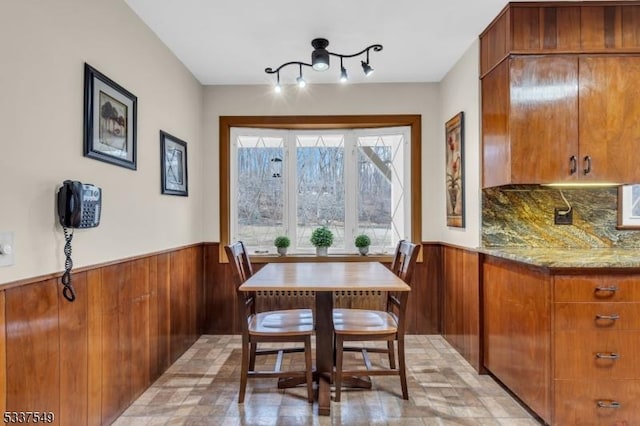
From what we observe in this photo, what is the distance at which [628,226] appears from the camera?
9.00 ft

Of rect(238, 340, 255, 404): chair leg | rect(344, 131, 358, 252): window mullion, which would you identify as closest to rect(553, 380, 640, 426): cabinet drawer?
rect(238, 340, 255, 404): chair leg

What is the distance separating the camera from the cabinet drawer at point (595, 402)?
2.00 meters

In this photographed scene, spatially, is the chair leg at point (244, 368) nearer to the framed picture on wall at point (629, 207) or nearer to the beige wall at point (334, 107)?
the beige wall at point (334, 107)

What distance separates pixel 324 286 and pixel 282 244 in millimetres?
1704

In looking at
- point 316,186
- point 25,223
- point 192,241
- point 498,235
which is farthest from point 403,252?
point 25,223

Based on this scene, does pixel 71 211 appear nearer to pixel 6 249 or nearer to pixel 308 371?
pixel 6 249

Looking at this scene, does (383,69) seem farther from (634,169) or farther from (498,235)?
(634,169)

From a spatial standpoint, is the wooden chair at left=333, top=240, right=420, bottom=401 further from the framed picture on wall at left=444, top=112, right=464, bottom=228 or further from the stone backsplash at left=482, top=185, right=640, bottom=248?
the framed picture on wall at left=444, top=112, right=464, bottom=228

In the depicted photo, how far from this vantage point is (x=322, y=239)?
373cm

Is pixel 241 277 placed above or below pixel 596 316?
above

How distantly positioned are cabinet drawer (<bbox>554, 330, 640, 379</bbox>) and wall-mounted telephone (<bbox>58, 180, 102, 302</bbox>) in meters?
2.35

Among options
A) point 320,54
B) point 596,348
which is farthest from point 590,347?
point 320,54

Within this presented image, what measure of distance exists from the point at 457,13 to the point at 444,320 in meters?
2.55

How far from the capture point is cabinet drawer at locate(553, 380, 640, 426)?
2.00m
